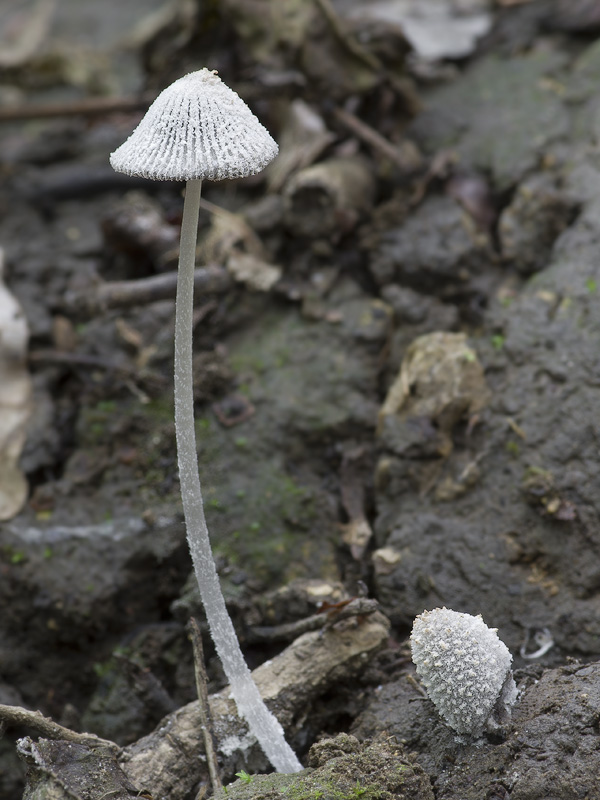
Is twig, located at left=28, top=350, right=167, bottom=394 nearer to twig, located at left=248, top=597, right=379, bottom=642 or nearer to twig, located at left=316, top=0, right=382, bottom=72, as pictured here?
twig, located at left=248, top=597, right=379, bottom=642

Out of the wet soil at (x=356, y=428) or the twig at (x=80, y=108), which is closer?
the wet soil at (x=356, y=428)

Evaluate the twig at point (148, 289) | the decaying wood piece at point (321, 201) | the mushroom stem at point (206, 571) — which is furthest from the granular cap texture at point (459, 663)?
the decaying wood piece at point (321, 201)

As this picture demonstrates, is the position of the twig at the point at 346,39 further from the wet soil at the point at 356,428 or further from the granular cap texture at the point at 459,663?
the granular cap texture at the point at 459,663

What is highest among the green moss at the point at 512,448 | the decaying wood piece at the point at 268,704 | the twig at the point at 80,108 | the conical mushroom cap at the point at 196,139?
the conical mushroom cap at the point at 196,139

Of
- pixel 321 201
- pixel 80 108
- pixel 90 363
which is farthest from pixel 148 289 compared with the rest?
pixel 80 108

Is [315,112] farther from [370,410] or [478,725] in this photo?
[478,725]

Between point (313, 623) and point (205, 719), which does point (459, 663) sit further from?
point (205, 719)
